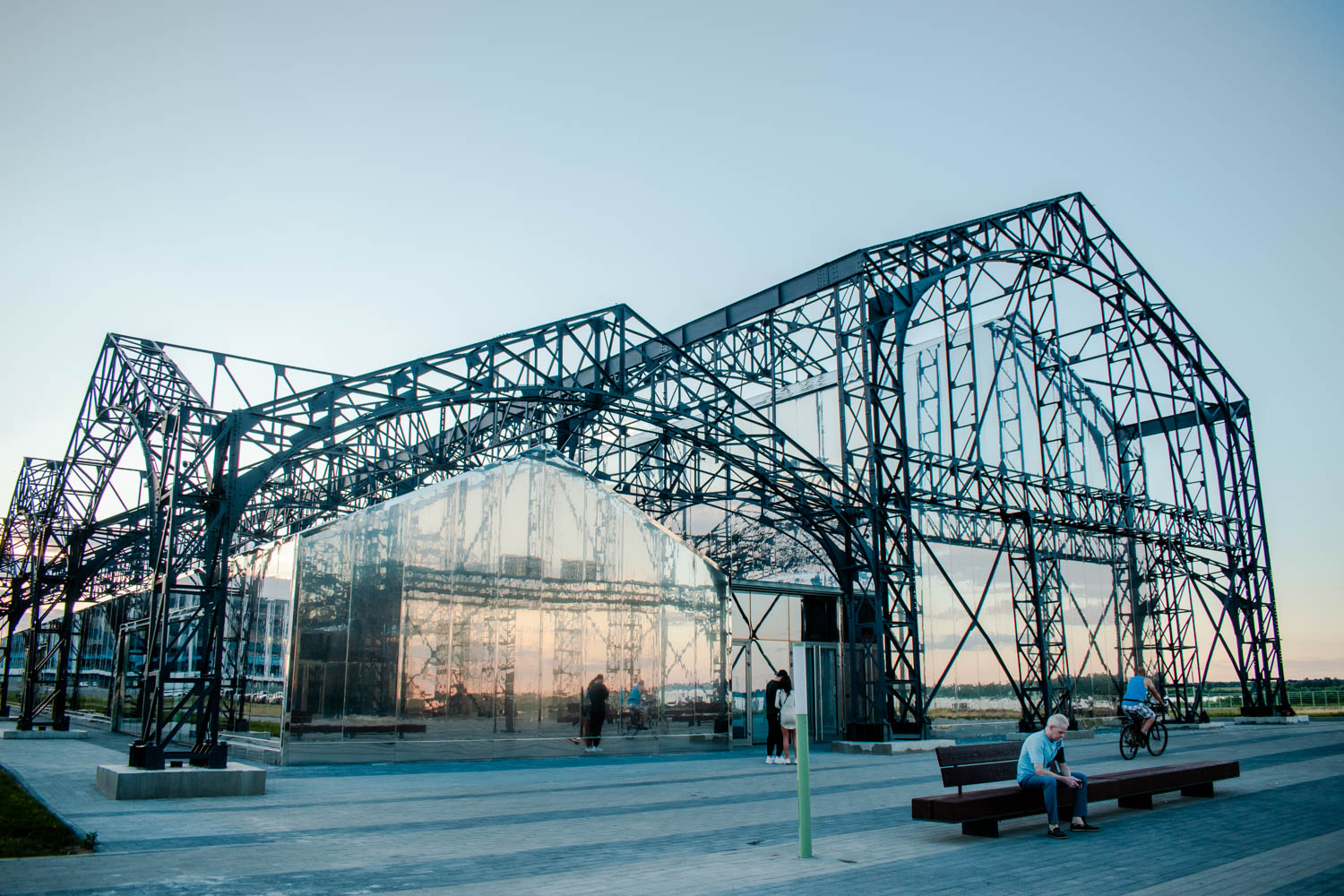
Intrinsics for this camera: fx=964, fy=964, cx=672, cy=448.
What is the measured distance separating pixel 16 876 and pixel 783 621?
21.3 meters

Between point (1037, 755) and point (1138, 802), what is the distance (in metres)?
3.23

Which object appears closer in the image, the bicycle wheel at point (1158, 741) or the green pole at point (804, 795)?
the green pole at point (804, 795)

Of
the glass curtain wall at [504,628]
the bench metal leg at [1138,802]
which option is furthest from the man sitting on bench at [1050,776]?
the glass curtain wall at [504,628]

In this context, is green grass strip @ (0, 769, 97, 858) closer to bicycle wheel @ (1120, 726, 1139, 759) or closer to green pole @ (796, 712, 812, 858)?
green pole @ (796, 712, 812, 858)

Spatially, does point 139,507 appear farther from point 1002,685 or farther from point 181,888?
point 1002,685

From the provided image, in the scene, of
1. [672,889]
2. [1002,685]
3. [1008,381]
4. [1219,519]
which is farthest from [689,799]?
[1219,519]

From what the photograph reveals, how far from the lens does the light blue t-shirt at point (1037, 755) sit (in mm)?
10664

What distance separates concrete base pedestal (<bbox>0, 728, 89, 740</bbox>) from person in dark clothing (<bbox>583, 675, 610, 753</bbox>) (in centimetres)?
1478

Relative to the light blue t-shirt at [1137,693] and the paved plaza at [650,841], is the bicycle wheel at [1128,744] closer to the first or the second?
the light blue t-shirt at [1137,693]

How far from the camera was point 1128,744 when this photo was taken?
19.7 m

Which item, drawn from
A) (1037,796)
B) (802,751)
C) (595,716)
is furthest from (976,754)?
(595,716)

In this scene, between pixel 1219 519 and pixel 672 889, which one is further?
pixel 1219 519

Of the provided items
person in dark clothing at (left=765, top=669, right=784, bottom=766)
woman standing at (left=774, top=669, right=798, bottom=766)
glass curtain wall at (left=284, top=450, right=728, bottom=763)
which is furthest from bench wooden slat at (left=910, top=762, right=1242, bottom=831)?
glass curtain wall at (left=284, top=450, right=728, bottom=763)

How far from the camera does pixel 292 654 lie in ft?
62.3
